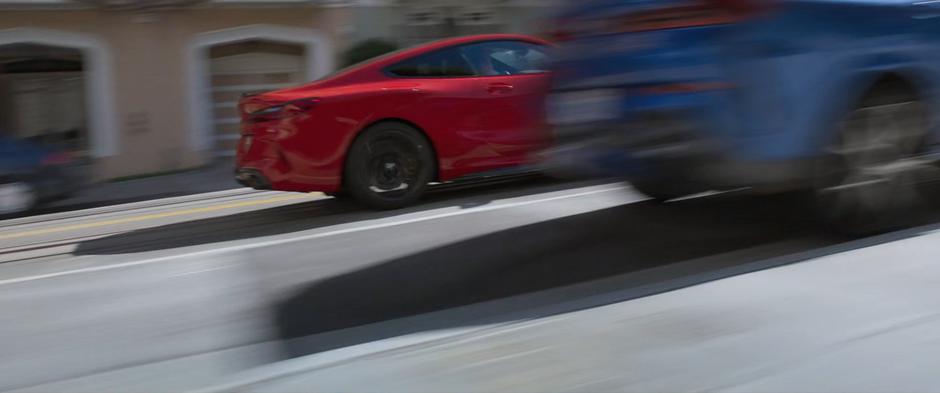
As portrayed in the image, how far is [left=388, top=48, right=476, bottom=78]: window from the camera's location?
25.7 ft

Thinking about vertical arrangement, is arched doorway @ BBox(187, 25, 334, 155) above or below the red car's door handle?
below

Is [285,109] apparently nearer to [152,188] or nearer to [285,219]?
[285,219]

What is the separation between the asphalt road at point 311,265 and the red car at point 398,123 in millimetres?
327

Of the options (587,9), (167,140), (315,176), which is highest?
(587,9)

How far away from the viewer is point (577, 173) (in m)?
5.40

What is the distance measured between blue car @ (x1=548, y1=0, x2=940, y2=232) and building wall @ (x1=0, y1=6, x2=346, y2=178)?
34.0ft

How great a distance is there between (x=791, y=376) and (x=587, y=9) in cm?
266

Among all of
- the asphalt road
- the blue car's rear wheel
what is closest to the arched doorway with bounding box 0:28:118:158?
the asphalt road

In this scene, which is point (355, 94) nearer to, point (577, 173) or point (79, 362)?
point (577, 173)

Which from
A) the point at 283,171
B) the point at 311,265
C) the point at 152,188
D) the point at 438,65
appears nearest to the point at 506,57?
the point at 438,65

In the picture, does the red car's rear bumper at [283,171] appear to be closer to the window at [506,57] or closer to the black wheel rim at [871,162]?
the window at [506,57]

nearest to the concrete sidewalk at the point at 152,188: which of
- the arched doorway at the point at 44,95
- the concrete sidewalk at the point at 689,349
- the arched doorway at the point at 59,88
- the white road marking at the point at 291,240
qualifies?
the arched doorway at the point at 59,88

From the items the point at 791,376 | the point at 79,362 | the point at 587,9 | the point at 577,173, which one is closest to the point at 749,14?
Answer: the point at 587,9

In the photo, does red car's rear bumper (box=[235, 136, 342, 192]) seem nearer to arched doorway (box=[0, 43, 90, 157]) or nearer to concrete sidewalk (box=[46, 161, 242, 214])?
concrete sidewalk (box=[46, 161, 242, 214])
